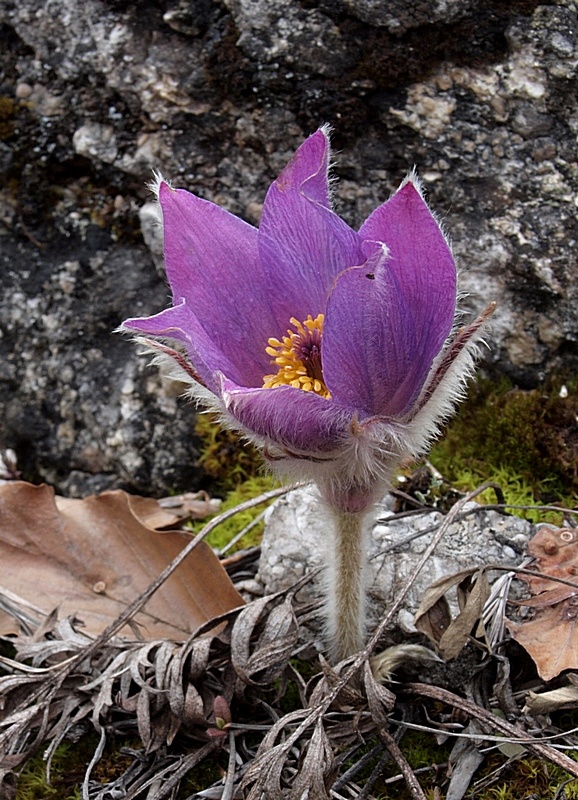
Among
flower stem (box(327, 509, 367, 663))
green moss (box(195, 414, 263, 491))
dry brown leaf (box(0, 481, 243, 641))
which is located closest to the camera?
flower stem (box(327, 509, 367, 663))

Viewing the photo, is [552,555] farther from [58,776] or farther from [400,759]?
[58,776]

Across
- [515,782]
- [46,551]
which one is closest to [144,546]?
[46,551]

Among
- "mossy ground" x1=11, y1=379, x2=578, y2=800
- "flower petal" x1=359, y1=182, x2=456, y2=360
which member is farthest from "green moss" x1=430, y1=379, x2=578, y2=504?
"flower petal" x1=359, y1=182, x2=456, y2=360

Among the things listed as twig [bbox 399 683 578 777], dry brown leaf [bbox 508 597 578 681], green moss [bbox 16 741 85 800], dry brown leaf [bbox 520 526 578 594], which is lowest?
green moss [bbox 16 741 85 800]

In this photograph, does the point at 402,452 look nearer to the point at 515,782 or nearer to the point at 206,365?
the point at 206,365

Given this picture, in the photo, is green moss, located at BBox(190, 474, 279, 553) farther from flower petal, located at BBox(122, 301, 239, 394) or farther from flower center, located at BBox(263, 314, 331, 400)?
flower petal, located at BBox(122, 301, 239, 394)

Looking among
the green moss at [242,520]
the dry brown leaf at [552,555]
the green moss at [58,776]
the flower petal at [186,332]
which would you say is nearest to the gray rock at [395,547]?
the dry brown leaf at [552,555]

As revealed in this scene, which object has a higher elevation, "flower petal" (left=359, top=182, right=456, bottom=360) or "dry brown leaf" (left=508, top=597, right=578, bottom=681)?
"flower petal" (left=359, top=182, right=456, bottom=360)
